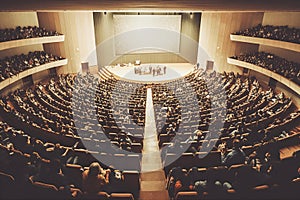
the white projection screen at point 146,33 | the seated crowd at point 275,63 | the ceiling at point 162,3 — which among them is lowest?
the seated crowd at point 275,63

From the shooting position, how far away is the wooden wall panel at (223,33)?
16.4 meters

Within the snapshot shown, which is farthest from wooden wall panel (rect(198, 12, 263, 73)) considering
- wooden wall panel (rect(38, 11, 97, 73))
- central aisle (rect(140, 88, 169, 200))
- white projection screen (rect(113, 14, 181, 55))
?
central aisle (rect(140, 88, 169, 200))

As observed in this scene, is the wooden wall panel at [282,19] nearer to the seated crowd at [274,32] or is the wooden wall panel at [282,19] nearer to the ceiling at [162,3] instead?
the seated crowd at [274,32]

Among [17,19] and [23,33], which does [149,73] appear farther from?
[17,19]

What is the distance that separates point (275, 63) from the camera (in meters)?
13.8

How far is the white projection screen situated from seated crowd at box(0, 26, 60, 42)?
5.62 m

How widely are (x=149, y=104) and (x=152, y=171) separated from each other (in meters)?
6.02

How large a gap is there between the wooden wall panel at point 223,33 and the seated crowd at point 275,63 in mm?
1009

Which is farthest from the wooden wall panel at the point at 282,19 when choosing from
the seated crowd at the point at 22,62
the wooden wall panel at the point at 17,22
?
the wooden wall panel at the point at 17,22

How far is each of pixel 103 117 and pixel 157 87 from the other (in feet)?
22.5

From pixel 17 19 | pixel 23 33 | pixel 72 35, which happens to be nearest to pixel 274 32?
pixel 72 35

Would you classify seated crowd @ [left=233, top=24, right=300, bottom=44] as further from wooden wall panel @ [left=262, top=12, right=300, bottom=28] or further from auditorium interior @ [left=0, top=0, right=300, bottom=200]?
wooden wall panel @ [left=262, top=12, right=300, bottom=28]

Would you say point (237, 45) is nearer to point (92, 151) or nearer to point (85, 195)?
point (92, 151)

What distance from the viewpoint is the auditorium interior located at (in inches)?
154
